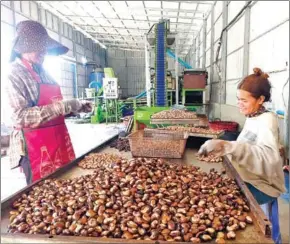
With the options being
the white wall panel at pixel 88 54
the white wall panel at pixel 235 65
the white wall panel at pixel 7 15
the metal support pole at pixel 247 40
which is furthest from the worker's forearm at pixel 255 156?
the white wall panel at pixel 88 54

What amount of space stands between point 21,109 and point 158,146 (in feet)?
3.19

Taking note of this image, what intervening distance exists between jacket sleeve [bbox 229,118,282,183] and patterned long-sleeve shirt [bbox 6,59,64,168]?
3.86 feet

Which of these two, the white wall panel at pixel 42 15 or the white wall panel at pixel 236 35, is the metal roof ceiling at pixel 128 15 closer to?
the white wall panel at pixel 42 15

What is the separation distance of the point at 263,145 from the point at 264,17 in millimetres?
2863

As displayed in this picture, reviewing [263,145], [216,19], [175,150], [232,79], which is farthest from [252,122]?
[216,19]

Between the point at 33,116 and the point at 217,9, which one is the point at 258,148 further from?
the point at 217,9

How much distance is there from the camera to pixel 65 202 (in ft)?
3.50

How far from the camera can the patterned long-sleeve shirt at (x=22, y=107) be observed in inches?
63.8

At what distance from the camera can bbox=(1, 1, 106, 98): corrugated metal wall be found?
23.4ft

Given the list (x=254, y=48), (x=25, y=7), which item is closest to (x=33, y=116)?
(x=254, y=48)

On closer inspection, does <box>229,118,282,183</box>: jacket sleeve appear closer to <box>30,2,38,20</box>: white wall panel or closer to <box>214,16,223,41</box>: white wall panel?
<box>214,16,223,41</box>: white wall panel

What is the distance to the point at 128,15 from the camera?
380 inches

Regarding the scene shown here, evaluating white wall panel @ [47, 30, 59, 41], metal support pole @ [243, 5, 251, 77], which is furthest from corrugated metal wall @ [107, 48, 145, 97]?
metal support pole @ [243, 5, 251, 77]

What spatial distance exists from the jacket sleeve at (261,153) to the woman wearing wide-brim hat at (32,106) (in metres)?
1.16
